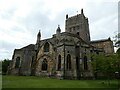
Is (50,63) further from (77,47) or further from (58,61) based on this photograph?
(77,47)

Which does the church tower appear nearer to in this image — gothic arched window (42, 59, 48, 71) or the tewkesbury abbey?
the tewkesbury abbey

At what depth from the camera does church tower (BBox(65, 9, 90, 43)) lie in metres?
50.5

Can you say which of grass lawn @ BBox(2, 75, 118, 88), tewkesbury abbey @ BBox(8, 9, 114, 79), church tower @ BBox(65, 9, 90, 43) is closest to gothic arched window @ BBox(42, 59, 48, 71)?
tewkesbury abbey @ BBox(8, 9, 114, 79)

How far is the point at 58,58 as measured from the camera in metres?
30.4

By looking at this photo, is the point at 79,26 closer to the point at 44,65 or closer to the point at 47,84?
the point at 44,65

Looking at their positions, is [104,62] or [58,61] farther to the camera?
[58,61]

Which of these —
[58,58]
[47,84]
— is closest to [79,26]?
[58,58]

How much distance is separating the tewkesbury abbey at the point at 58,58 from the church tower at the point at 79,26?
13.1m

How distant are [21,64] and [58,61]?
40.6ft

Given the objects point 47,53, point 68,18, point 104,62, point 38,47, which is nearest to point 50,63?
point 47,53

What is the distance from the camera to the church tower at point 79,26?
1987 inches

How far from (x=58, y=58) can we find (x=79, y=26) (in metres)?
24.8

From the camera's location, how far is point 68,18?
56125 mm

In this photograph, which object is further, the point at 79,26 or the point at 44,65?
the point at 79,26
